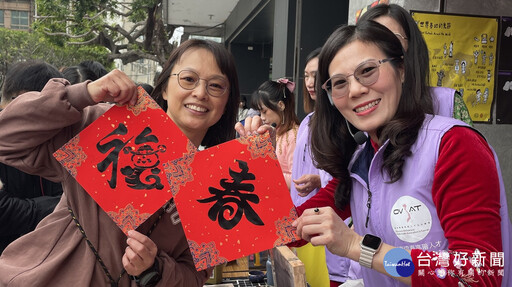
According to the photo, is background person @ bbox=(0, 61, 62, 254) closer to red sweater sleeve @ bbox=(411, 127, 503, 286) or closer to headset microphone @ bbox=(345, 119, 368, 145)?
headset microphone @ bbox=(345, 119, 368, 145)

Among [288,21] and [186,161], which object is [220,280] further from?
[288,21]

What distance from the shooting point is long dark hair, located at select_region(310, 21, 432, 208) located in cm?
135

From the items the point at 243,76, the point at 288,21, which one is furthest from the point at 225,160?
the point at 243,76

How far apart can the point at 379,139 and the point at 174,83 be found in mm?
800

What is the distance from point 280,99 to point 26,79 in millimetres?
2151

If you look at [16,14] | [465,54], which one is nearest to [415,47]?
[465,54]

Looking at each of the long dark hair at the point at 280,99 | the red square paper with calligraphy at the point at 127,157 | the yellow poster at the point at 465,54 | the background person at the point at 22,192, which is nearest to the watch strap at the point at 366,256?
the red square paper with calligraphy at the point at 127,157

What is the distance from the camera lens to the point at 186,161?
1.49m

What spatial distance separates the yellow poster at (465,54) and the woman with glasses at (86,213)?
6.77 feet

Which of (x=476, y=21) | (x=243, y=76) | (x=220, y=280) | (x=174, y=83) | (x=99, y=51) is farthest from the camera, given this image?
(x=99, y=51)

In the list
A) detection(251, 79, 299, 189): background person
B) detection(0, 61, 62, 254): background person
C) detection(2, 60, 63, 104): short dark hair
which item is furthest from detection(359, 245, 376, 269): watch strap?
detection(251, 79, 299, 189): background person

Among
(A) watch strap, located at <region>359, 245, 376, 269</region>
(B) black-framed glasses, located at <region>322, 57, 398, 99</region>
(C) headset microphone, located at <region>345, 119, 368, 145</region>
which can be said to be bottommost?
(A) watch strap, located at <region>359, 245, 376, 269</region>

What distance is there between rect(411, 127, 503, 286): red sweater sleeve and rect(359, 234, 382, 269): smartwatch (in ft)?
0.32

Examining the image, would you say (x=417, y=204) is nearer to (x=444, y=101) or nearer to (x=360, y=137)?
(x=360, y=137)
